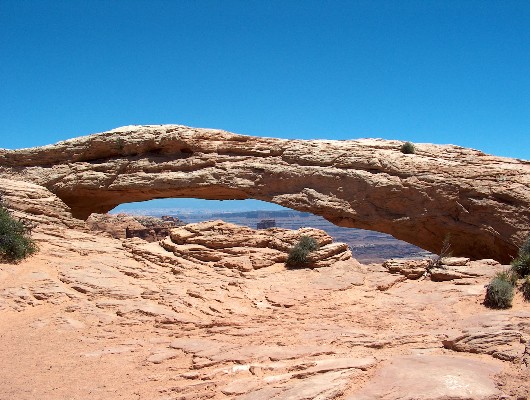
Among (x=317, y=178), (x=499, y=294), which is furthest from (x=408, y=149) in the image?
(x=499, y=294)

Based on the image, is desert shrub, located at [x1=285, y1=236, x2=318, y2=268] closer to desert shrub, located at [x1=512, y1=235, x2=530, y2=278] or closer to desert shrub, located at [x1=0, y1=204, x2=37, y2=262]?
desert shrub, located at [x1=512, y1=235, x2=530, y2=278]

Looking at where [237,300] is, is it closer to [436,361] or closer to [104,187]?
[436,361]

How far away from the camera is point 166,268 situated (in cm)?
1261

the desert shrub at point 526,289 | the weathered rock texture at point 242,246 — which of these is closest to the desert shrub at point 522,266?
the desert shrub at point 526,289

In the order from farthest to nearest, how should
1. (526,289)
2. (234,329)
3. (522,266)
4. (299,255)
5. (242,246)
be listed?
(242,246) < (299,255) < (522,266) < (526,289) < (234,329)

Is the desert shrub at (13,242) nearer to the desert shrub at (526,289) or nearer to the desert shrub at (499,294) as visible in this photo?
the desert shrub at (499,294)

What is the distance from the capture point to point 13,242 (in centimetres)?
1204

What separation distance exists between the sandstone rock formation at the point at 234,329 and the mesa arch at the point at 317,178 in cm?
363

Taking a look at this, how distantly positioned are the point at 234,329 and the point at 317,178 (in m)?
9.97

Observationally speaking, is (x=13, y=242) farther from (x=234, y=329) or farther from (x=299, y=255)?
(x=299, y=255)

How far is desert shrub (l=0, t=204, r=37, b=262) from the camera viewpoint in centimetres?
1188

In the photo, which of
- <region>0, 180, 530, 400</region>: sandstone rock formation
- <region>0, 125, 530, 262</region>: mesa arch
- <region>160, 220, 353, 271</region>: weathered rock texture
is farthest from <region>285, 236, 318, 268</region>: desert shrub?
<region>0, 125, 530, 262</region>: mesa arch

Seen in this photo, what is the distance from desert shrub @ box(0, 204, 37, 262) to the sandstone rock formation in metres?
0.32

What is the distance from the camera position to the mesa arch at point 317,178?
16328 mm
